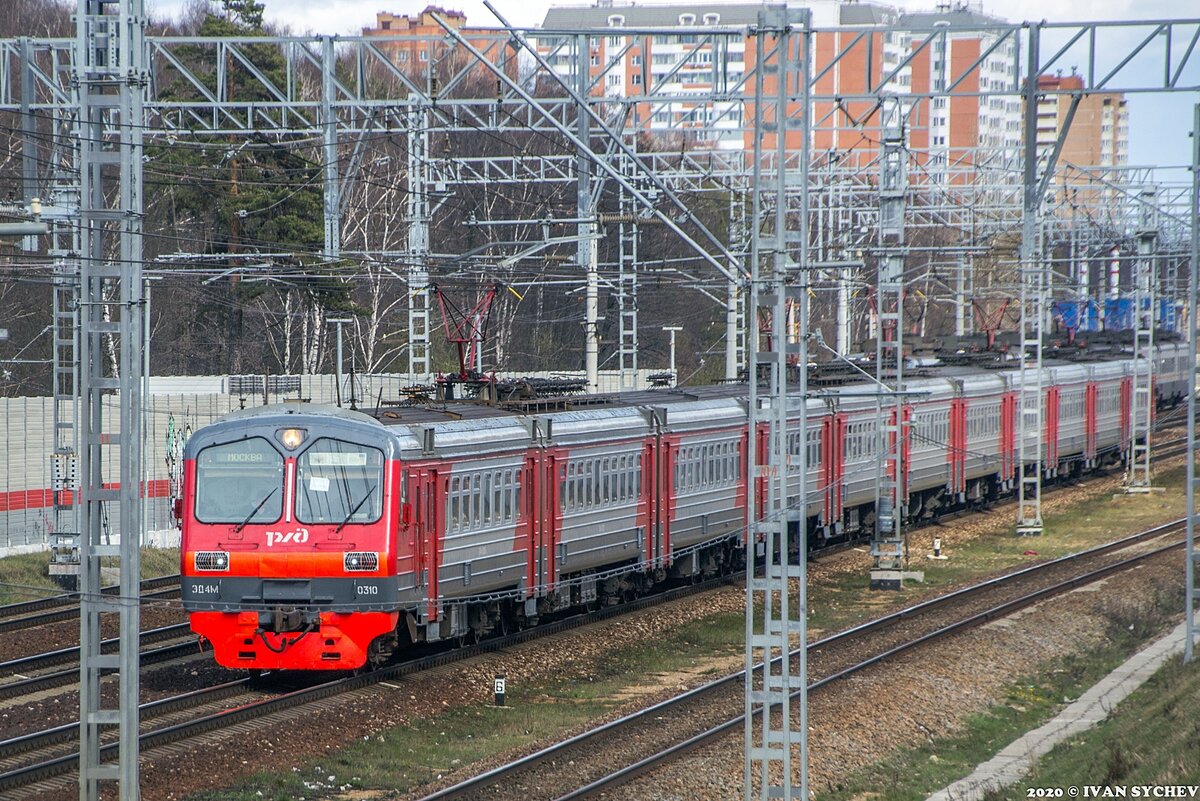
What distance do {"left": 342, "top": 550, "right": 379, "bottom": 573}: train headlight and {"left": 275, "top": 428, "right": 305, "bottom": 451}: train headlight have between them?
1.23 metres

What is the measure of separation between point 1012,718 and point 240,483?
838cm

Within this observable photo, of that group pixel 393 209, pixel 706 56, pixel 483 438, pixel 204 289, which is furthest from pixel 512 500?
pixel 706 56

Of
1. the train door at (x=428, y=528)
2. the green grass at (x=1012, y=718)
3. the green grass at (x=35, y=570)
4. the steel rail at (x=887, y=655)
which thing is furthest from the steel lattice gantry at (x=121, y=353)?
the green grass at (x=35, y=570)

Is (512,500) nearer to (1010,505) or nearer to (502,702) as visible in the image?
(502,702)

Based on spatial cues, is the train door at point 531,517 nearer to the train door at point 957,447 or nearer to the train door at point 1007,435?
the train door at point 957,447

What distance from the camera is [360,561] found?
16.6 meters

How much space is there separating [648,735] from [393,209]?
3773cm

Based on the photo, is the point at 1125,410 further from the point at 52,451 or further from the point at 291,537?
the point at 291,537

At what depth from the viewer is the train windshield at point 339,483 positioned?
661 inches

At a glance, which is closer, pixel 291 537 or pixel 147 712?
pixel 147 712

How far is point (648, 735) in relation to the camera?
50.6ft

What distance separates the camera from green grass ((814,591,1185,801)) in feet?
46.8

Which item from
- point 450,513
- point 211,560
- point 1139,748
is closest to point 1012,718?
point 1139,748

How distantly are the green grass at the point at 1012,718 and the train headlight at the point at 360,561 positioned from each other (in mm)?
5151
